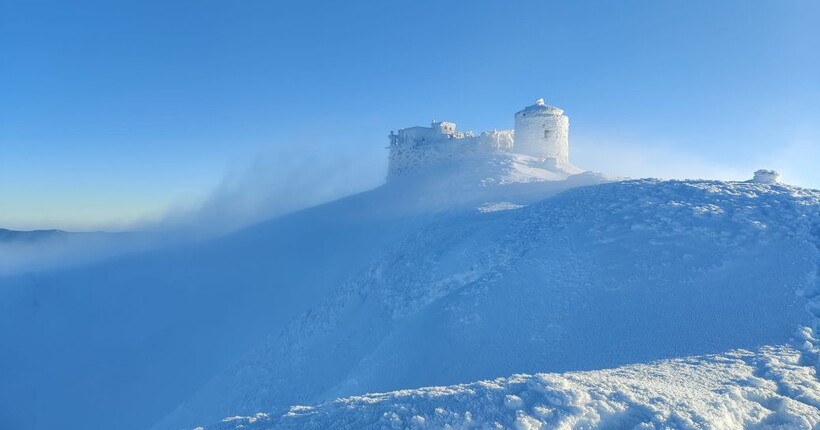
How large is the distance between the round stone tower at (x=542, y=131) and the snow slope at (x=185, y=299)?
2.11 metres

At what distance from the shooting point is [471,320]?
1983 centimetres

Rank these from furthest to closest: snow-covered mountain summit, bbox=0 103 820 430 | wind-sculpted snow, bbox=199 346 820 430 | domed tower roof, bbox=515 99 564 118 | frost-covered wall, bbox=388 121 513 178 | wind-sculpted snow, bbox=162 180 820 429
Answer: frost-covered wall, bbox=388 121 513 178 < domed tower roof, bbox=515 99 564 118 < snow-covered mountain summit, bbox=0 103 820 430 < wind-sculpted snow, bbox=162 180 820 429 < wind-sculpted snow, bbox=199 346 820 430

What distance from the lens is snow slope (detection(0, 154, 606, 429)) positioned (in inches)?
1393

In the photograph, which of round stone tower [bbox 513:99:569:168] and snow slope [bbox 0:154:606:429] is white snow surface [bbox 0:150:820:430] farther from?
round stone tower [bbox 513:99:569:168]

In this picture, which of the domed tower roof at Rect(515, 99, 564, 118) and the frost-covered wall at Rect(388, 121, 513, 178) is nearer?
the domed tower roof at Rect(515, 99, 564, 118)

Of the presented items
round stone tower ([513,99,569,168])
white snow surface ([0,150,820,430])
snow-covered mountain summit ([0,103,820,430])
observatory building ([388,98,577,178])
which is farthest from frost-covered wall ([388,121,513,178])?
white snow surface ([0,150,820,430])

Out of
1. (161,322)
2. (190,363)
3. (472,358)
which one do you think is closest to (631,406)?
(472,358)

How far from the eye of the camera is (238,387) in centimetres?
2681

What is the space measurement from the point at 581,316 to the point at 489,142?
33.9m

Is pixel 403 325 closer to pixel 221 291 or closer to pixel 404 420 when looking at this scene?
pixel 404 420

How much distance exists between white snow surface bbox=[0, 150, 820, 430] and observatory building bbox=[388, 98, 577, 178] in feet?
11.0

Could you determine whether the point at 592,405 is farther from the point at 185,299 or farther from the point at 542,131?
the point at 542,131

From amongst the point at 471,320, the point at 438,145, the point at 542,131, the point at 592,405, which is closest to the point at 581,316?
the point at 471,320

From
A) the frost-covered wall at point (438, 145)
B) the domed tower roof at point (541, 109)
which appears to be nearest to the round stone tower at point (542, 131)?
the domed tower roof at point (541, 109)
